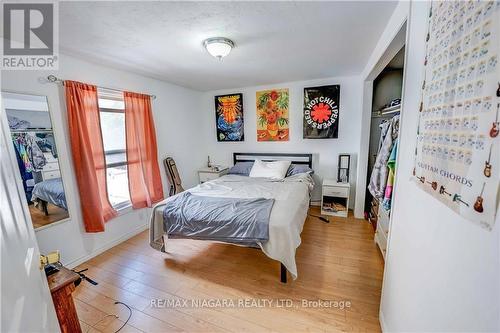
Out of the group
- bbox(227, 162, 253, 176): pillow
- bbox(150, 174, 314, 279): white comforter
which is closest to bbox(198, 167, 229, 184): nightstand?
bbox(227, 162, 253, 176): pillow

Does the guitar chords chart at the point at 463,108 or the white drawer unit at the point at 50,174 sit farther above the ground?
the guitar chords chart at the point at 463,108

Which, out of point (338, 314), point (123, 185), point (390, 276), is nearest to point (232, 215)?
point (338, 314)

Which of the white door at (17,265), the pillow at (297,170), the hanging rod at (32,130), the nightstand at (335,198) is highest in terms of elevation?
the hanging rod at (32,130)

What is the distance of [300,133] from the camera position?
3.80m

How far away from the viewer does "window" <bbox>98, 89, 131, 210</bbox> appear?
8.84 feet

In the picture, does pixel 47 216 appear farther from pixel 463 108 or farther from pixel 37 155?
pixel 463 108

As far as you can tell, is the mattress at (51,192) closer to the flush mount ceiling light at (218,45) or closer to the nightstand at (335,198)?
the flush mount ceiling light at (218,45)

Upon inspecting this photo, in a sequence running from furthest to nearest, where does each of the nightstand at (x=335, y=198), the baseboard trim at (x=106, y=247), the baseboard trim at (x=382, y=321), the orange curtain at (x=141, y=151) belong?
1. the nightstand at (x=335, y=198)
2. the orange curtain at (x=141, y=151)
3. the baseboard trim at (x=106, y=247)
4. the baseboard trim at (x=382, y=321)

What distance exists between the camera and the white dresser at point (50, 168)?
2.06 m

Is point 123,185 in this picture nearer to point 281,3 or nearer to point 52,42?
point 52,42

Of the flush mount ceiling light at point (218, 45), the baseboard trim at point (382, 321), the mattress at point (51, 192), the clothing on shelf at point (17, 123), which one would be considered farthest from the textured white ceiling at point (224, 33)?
the baseboard trim at point (382, 321)

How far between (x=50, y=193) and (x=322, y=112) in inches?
152

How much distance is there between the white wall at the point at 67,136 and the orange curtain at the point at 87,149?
0.09m

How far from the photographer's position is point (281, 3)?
1.40 metres
